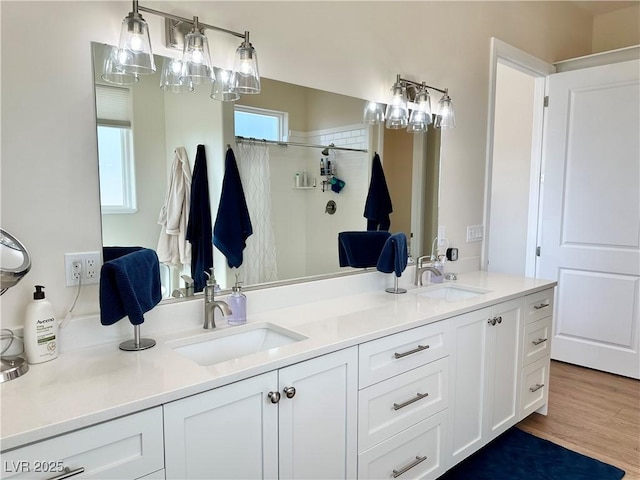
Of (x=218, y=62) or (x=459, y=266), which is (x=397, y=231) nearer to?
(x=459, y=266)

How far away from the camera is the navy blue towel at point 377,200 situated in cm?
240

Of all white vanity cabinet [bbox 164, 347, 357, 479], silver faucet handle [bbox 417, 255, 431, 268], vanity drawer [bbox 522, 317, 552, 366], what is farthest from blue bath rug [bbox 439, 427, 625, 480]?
silver faucet handle [bbox 417, 255, 431, 268]

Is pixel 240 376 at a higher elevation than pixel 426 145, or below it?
below

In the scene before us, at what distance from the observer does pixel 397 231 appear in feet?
8.31

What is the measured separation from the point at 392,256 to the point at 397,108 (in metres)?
0.82

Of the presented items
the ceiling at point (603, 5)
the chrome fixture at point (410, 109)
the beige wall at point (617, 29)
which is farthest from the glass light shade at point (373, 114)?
the beige wall at point (617, 29)

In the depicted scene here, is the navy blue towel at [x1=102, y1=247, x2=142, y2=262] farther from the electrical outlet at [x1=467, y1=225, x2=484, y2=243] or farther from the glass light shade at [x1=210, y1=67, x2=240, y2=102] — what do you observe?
the electrical outlet at [x1=467, y1=225, x2=484, y2=243]

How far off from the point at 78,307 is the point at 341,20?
1728mm

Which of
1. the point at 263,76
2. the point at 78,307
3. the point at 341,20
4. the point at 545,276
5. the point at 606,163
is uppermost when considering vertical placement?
the point at 341,20

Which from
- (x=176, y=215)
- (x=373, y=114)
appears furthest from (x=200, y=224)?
(x=373, y=114)

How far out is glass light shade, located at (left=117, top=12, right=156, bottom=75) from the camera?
4.64 feet

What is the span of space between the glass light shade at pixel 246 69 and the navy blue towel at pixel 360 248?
0.89 m

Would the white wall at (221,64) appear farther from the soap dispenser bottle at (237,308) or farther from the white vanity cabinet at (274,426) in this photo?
the white vanity cabinet at (274,426)

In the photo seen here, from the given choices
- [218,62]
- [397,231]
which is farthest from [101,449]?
[397,231]
